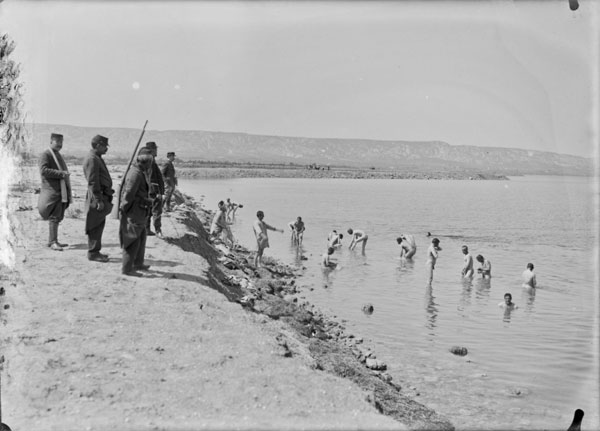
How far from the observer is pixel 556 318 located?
12336 millimetres

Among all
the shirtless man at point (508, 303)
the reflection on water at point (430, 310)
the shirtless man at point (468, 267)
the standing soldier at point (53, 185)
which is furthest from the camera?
the shirtless man at point (468, 267)

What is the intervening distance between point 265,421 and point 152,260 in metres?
4.86

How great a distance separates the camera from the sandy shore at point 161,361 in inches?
185

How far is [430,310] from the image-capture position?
41.1 ft

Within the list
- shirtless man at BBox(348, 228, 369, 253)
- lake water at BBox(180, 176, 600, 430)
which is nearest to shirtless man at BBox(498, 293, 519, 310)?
lake water at BBox(180, 176, 600, 430)

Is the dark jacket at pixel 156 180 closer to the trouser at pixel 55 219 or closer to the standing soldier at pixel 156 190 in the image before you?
the standing soldier at pixel 156 190

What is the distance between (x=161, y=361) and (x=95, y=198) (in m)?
3.54

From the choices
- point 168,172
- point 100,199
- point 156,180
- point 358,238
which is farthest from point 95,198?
point 358,238

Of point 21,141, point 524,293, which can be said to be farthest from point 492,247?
point 21,141

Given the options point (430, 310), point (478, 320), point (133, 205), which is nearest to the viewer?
point (133, 205)

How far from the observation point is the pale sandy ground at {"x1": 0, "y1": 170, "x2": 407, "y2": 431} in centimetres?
467

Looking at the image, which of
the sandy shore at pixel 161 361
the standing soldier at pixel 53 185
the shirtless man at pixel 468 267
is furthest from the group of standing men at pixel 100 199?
the shirtless man at pixel 468 267

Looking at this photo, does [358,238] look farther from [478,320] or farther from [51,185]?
[51,185]

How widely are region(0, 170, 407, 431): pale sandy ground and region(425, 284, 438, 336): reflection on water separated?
4375 mm
